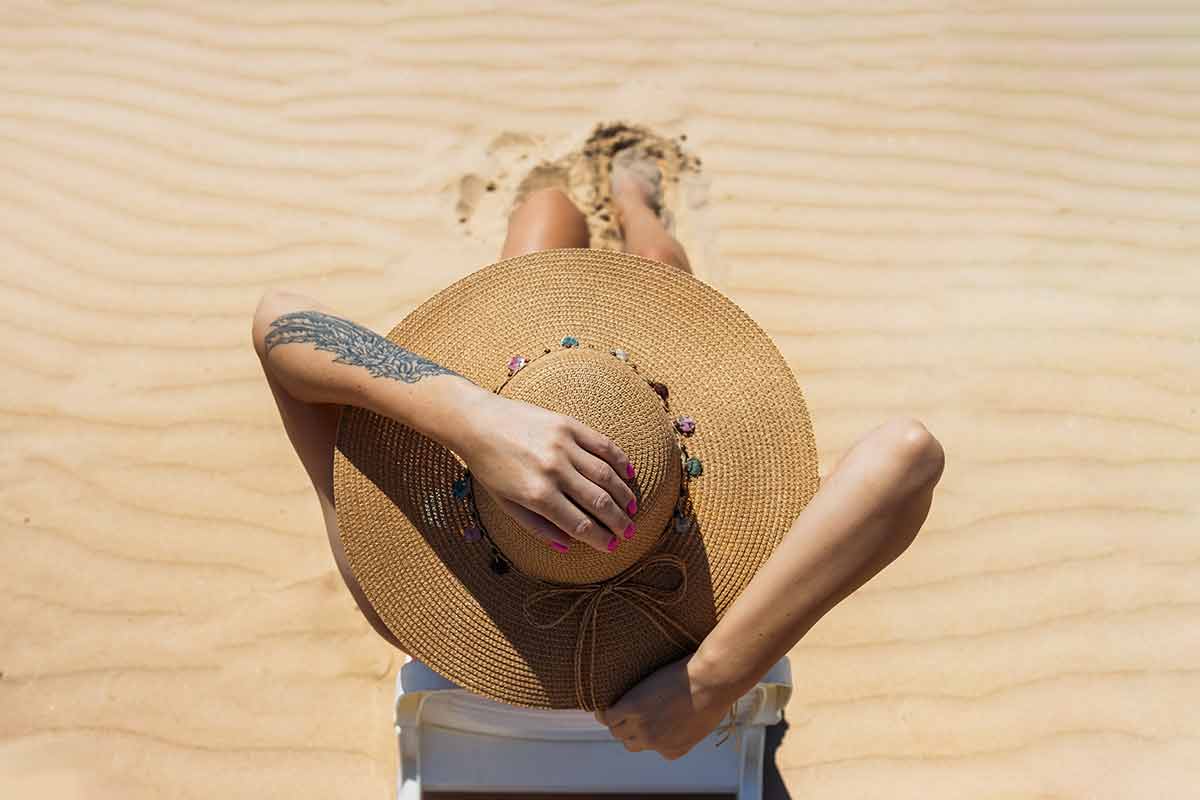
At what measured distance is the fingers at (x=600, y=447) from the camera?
4.49ft

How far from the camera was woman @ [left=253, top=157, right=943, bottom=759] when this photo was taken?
4.48 ft

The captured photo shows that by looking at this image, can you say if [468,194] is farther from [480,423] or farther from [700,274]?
[480,423]

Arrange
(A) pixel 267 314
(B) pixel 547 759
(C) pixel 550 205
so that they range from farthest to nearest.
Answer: (C) pixel 550 205
(B) pixel 547 759
(A) pixel 267 314

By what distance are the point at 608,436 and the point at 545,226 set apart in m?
1.52

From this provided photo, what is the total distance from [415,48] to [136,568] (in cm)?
242

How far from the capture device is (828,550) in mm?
1510

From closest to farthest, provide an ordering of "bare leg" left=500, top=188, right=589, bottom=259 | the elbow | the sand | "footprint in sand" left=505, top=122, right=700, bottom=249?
the elbow → the sand → "bare leg" left=500, top=188, right=589, bottom=259 → "footprint in sand" left=505, top=122, right=700, bottom=249

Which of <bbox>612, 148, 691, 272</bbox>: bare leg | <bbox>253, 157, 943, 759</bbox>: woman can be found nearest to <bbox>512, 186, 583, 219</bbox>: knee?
<bbox>612, 148, 691, 272</bbox>: bare leg

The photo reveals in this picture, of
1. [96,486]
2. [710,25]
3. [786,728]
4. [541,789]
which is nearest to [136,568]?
[96,486]

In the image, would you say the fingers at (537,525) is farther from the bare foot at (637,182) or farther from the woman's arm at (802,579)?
the bare foot at (637,182)

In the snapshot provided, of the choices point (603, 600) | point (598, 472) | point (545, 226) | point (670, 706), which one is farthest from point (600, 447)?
point (545, 226)

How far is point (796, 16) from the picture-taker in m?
4.11

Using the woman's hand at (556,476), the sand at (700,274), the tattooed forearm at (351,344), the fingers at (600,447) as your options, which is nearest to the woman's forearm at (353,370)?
the tattooed forearm at (351,344)

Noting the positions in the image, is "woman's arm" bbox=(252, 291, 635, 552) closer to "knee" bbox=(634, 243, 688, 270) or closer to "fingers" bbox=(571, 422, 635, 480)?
"fingers" bbox=(571, 422, 635, 480)
